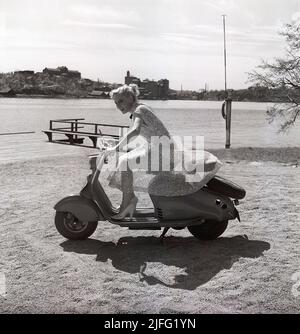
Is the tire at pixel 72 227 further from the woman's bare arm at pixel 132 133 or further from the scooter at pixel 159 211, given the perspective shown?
the woman's bare arm at pixel 132 133

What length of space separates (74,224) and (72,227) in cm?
4

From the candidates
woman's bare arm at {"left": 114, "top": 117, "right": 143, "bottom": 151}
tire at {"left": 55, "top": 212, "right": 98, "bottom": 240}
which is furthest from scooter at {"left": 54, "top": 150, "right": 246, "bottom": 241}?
woman's bare arm at {"left": 114, "top": 117, "right": 143, "bottom": 151}

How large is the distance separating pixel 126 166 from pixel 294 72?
13.4m

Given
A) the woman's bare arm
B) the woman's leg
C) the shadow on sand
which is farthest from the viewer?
the woman's leg

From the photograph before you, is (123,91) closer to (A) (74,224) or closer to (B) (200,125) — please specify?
(A) (74,224)

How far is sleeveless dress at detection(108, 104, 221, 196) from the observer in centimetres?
530

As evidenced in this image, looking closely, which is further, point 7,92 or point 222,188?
point 7,92

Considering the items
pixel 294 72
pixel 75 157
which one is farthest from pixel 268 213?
pixel 294 72

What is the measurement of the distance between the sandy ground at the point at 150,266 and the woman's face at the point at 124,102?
4.93 feet

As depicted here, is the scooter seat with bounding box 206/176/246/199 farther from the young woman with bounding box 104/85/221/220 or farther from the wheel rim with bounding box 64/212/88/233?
the wheel rim with bounding box 64/212/88/233

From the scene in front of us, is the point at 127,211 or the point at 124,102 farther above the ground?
the point at 124,102

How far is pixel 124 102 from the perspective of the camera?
527 centimetres

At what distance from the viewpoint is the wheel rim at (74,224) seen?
5745 millimetres

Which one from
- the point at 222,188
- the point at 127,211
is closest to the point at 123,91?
the point at 127,211
